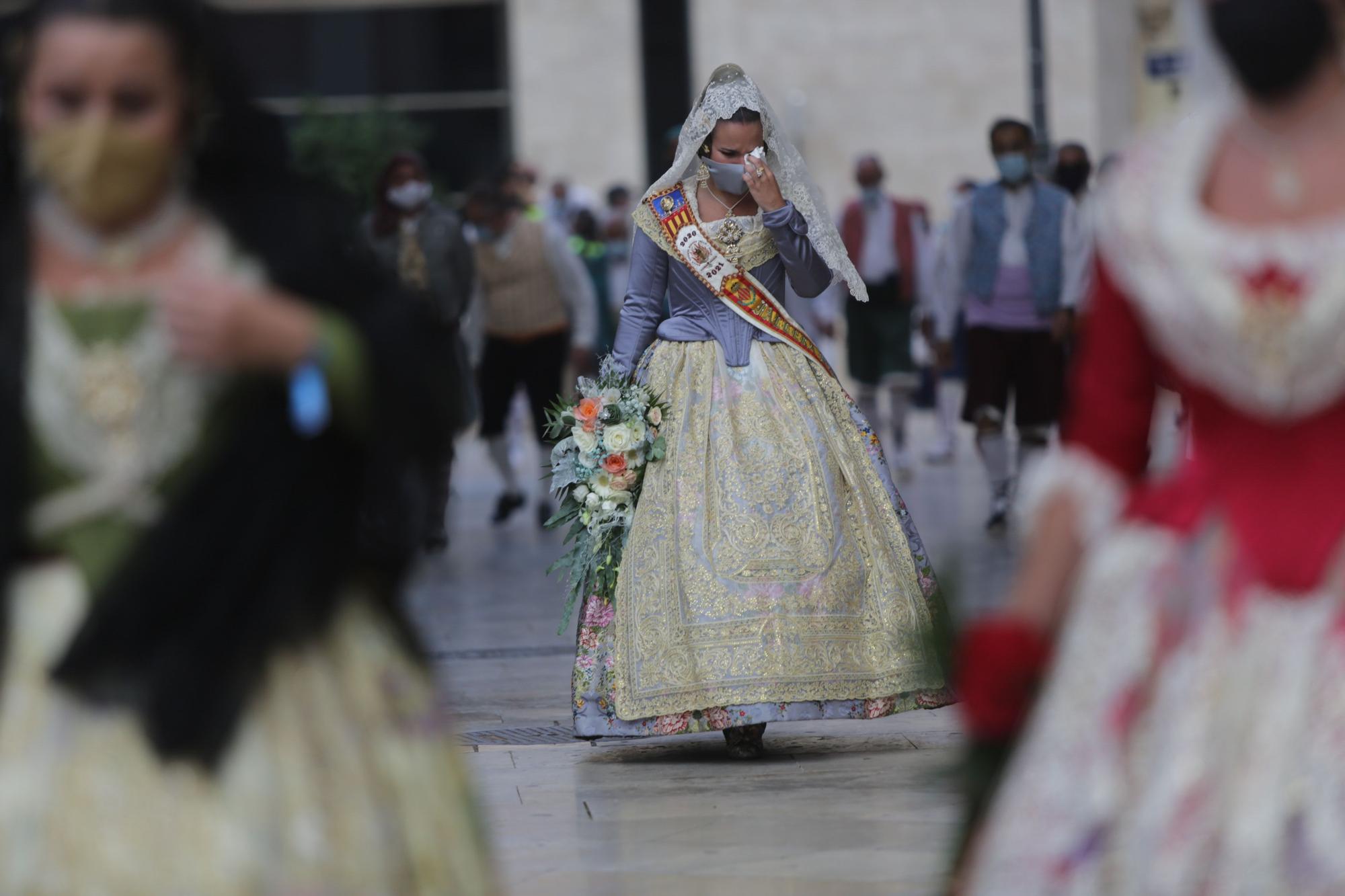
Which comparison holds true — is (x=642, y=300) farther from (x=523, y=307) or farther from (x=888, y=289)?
(x=888, y=289)

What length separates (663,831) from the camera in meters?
5.91

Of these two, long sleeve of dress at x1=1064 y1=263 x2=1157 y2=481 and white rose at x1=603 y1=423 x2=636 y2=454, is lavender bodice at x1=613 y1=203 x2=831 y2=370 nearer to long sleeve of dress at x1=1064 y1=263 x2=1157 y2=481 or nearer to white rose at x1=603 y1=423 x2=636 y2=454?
white rose at x1=603 y1=423 x2=636 y2=454

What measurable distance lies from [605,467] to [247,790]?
422 centimetres

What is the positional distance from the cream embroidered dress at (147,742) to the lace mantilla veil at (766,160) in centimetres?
411

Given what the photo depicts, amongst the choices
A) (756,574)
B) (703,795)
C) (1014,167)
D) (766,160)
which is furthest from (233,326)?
(1014,167)

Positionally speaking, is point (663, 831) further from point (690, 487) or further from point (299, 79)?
point (299, 79)

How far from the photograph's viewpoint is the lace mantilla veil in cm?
710

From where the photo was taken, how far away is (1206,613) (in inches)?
115

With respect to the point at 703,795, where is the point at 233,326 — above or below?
above

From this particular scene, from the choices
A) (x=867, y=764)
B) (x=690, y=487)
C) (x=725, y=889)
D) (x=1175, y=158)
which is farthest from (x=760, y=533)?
(x=1175, y=158)

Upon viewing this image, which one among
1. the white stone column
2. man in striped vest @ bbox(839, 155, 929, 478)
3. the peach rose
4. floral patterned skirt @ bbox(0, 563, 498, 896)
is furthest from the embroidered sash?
the white stone column

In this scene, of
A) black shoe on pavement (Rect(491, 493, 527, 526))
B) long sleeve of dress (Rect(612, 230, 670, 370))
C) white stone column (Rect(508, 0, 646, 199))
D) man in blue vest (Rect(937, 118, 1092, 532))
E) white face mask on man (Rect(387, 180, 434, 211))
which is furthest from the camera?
white stone column (Rect(508, 0, 646, 199))

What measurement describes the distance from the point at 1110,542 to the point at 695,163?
14.6ft

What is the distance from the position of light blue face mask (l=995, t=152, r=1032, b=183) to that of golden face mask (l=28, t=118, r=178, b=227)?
962 centimetres
